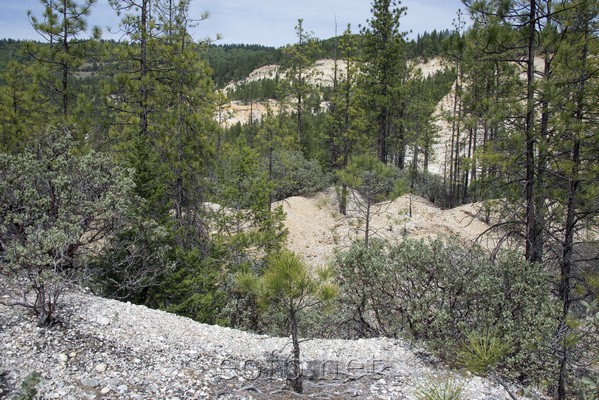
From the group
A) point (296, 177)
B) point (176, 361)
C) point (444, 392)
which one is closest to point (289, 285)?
point (176, 361)

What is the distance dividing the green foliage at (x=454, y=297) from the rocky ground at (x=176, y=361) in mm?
478

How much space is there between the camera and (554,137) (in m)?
6.70

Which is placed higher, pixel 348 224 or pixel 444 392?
pixel 444 392

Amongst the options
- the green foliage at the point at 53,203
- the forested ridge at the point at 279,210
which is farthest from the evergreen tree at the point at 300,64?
the green foliage at the point at 53,203

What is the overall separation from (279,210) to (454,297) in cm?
755

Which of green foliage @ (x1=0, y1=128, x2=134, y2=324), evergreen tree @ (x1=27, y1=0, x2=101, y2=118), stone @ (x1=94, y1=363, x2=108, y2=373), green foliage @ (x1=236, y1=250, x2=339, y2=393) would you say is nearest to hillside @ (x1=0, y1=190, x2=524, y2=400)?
stone @ (x1=94, y1=363, x2=108, y2=373)

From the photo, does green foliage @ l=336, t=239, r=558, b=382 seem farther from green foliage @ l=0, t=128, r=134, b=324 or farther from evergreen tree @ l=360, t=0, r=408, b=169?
evergreen tree @ l=360, t=0, r=408, b=169

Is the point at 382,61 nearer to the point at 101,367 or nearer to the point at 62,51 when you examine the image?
the point at 62,51

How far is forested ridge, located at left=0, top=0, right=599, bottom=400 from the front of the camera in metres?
5.14

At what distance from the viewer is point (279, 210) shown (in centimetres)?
1277

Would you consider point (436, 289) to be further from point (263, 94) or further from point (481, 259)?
point (263, 94)

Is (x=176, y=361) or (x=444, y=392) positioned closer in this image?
(x=444, y=392)

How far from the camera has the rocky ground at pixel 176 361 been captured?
4.10 metres

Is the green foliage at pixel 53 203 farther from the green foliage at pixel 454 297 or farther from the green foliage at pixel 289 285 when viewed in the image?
the green foliage at pixel 454 297
